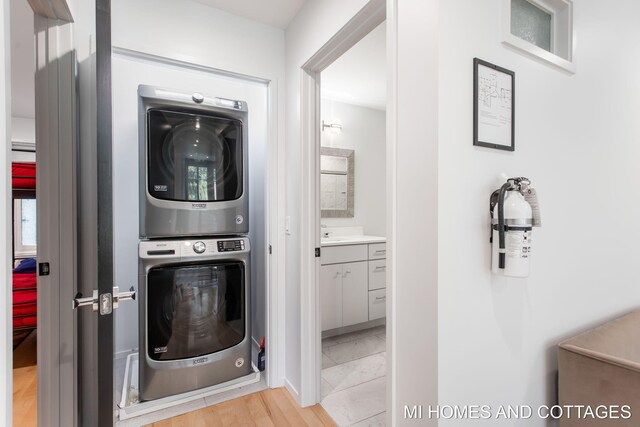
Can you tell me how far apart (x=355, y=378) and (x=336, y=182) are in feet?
6.71

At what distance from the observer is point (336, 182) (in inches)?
138

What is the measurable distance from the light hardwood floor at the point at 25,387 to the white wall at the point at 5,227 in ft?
5.81

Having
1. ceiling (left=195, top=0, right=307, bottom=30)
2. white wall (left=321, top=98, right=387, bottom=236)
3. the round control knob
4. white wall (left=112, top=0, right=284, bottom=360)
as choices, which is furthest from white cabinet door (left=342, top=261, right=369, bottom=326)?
ceiling (left=195, top=0, right=307, bottom=30)

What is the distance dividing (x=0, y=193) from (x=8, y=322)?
0.86ft

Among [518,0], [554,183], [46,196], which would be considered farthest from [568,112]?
[46,196]

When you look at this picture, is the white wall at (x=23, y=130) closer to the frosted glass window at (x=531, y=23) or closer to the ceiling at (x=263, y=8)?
the ceiling at (x=263, y=8)

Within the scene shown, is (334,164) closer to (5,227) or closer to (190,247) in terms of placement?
(190,247)

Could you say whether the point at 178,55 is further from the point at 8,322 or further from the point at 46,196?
the point at 8,322

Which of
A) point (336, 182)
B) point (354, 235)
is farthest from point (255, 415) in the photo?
point (336, 182)

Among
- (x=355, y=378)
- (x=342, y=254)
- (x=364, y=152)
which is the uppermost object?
(x=364, y=152)

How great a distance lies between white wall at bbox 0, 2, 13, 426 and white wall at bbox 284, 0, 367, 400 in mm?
1411

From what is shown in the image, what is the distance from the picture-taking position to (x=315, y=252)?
6.32ft

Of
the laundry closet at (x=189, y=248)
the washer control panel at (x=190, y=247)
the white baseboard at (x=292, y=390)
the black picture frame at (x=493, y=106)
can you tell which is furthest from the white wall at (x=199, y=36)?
the white baseboard at (x=292, y=390)

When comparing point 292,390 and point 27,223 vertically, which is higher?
point 27,223
